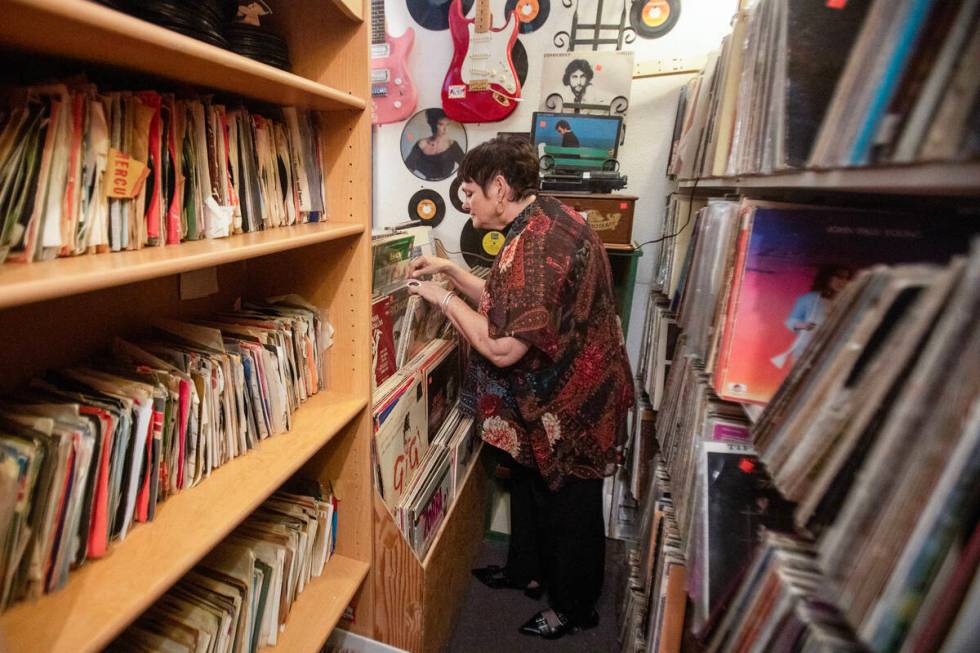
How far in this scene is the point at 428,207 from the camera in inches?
87.7

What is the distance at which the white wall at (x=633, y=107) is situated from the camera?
184 centimetres

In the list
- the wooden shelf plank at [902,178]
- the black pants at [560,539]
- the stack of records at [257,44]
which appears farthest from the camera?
the black pants at [560,539]

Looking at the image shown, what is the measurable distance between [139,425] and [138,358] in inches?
7.6

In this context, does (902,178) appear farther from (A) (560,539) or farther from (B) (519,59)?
(B) (519,59)

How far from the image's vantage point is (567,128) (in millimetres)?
1919

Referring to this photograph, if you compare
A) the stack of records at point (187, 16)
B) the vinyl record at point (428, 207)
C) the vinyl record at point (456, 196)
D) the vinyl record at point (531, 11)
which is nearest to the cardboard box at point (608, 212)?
the vinyl record at point (456, 196)

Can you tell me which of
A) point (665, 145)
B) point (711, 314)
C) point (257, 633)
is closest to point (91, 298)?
point (257, 633)

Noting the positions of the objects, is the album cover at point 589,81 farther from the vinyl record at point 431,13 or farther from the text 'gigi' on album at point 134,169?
the text 'gigi' on album at point 134,169

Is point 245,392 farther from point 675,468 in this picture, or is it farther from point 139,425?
point 675,468

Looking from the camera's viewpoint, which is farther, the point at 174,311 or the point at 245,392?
the point at 174,311

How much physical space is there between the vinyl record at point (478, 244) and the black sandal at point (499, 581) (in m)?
1.30

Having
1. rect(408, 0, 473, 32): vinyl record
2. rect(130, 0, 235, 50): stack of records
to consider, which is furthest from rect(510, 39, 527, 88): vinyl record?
rect(130, 0, 235, 50): stack of records

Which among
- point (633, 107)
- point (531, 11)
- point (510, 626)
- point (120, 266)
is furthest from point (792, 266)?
point (531, 11)

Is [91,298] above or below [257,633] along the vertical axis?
above
